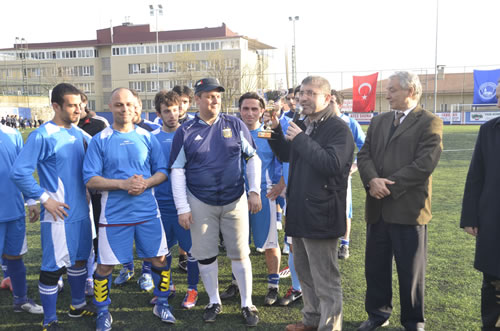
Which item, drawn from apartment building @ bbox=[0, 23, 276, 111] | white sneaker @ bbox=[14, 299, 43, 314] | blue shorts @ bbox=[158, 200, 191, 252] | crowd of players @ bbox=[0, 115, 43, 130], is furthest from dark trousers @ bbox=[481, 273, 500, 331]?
apartment building @ bbox=[0, 23, 276, 111]

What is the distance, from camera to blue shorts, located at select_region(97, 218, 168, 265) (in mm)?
3559

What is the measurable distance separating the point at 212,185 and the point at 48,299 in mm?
1800

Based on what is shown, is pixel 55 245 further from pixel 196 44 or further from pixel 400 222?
pixel 196 44

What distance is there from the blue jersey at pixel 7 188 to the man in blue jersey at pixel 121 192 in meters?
0.86

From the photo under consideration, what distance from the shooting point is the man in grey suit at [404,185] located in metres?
3.28

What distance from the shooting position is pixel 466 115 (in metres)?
38.1

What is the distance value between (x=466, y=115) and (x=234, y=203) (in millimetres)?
40524

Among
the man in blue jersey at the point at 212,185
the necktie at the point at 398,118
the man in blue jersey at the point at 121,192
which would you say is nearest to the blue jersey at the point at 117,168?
the man in blue jersey at the point at 121,192

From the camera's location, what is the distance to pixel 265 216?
4281 millimetres

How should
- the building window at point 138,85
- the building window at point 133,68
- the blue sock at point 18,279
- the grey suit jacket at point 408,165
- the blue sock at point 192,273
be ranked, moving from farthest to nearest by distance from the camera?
1. the building window at point 133,68
2. the building window at point 138,85
3. the blue sock at point 192,273
4. the blue sock at point 18,279
5. the grey suit jacket at point 408,165

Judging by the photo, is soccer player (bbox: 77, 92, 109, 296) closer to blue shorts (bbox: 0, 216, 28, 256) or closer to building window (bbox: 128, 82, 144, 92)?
blue shorts (bbox: 0, 216, 28, 256)

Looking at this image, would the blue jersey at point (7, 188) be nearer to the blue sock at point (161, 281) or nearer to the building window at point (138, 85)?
the blue sock at point (161, 281)

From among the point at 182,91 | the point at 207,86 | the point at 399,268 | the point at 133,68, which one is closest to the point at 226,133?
the point at 207,86

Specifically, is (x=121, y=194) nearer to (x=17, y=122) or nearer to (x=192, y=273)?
(x=192, y=273)
